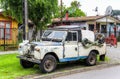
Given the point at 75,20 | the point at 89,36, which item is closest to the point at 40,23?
the point at 89,36

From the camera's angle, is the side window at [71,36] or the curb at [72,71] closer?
the curb at [72,71]

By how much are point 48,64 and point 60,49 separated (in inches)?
35.0

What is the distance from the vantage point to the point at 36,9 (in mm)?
21625

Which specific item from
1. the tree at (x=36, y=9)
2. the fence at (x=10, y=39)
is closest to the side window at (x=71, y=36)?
the tree at (x=36, y=9)

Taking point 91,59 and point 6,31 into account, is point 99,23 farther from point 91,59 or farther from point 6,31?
point 91,59

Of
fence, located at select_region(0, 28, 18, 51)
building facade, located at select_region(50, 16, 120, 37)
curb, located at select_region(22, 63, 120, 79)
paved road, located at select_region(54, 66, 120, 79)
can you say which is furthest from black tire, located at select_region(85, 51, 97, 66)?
building facade, located at select_region(50, 16, 120, 37)

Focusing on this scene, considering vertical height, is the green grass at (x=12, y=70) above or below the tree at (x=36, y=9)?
below

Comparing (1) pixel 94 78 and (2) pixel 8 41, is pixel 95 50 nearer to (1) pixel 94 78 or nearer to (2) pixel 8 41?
(1) pixel 94 78

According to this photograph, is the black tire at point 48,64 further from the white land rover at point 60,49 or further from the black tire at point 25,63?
the black tire at point 25,63

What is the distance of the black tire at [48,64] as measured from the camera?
1166cm

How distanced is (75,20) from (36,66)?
926 inches

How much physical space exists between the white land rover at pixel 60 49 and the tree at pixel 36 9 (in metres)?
7.80

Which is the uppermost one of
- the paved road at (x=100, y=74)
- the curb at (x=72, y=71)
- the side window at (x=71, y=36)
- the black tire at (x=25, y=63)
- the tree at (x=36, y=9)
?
the tree at (x=36, y=9)

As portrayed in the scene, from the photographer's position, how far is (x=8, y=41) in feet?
78.6
